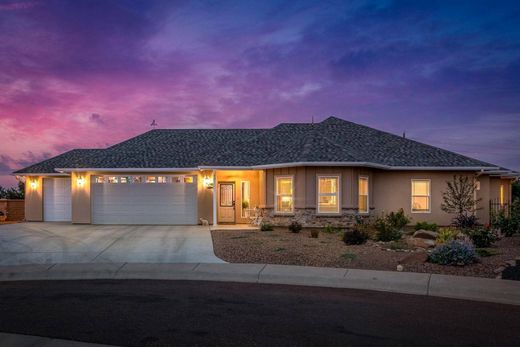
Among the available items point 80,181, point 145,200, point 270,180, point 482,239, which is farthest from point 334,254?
point 80,181

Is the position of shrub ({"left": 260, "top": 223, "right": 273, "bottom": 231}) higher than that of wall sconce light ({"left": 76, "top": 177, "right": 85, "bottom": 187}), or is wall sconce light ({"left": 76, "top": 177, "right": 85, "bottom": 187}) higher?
wall sconce light ({"left": 76, "top": 177, "right": 85, "bottom": 187})

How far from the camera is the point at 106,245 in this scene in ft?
54.2

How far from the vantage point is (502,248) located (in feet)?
50.2

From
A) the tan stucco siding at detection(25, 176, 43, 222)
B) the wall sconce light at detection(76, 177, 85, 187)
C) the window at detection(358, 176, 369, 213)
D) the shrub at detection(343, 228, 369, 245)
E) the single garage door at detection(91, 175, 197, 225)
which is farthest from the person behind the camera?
the tan stucco siding at detection(25, 176, 43, 222)

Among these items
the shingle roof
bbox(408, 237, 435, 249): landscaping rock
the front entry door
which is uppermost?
the shingle roof

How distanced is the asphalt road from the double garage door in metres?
13.0

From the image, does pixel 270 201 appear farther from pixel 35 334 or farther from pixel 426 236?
pixel 35 334

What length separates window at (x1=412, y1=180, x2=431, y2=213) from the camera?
23188 millimetres

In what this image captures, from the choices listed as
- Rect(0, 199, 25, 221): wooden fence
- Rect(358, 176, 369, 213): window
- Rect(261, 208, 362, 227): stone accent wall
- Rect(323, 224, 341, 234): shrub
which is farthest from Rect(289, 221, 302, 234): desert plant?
Rect(0, 199, 25, 221): wooden fence

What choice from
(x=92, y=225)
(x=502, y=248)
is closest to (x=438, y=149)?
(x=502, y=248)

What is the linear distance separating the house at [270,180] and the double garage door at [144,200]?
0.16 feet

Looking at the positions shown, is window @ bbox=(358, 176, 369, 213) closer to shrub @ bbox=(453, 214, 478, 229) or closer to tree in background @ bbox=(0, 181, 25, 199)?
shrub @ bbox=(453, 214, 478, 229)

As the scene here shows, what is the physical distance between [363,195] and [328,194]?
6.09ft

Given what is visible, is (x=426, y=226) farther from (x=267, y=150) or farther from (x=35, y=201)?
(x=35, y=201)
